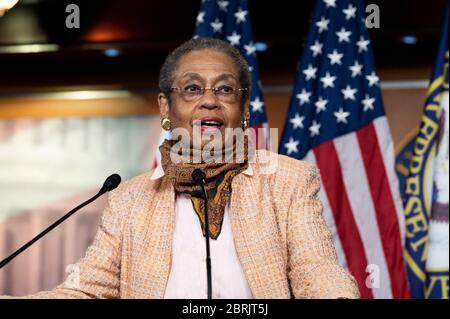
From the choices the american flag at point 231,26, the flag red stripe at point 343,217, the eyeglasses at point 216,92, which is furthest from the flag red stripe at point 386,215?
the eyeglasses at point 216,92

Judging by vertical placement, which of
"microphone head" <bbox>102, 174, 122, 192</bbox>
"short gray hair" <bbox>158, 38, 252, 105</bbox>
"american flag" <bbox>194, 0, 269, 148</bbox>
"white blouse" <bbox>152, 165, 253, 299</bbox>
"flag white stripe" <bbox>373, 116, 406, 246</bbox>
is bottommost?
"white blouse" <bbox>152, 165, 253, 299</bbox>

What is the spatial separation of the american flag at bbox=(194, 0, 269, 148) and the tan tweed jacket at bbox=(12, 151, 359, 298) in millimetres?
1349

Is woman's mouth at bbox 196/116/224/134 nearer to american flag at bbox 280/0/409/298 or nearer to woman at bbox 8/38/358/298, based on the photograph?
woman at bbox 8/38/358/298

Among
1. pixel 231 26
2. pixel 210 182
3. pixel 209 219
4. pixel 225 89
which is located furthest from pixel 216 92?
pixel 231 26

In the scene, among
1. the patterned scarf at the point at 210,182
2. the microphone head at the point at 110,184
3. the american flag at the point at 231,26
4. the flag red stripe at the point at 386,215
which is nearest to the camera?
the microphone head at the point at 110,184

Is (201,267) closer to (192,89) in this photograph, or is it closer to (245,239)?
(245,239)

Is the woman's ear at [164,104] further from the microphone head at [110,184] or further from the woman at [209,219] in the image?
the microphone head at [110,184]

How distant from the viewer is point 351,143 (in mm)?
3623

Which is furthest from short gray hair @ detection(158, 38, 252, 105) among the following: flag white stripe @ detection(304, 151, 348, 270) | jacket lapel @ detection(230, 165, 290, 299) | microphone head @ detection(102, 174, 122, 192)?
flag white stripe @ detection(304, 151, 348, 270)

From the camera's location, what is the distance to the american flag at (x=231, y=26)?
3762mm

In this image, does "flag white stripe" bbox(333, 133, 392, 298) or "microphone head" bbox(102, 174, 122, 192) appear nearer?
"microphone head" bbox(102, 174, 122, 192)

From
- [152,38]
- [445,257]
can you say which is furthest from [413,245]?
[152,38]

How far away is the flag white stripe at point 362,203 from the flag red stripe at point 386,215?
0.02 metres

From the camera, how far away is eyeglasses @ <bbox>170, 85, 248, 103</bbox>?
2.40 m
